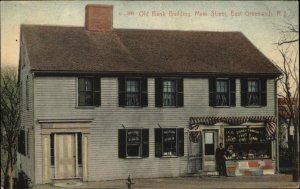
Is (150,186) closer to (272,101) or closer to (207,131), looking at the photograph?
(207,131)

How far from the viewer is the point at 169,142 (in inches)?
633

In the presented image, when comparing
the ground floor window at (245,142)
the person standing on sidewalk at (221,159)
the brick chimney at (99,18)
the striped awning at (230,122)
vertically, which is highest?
the brick chimney at (99,18)

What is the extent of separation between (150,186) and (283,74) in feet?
15.4

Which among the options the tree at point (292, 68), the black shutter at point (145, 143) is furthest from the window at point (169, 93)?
the tree at point (292, 68)

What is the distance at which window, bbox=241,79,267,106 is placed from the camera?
16750 millimetres

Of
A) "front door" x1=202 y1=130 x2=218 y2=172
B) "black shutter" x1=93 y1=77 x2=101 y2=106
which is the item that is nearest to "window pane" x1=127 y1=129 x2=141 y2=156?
"black shutter" x1=93 y1=77 x2=101 y2=106

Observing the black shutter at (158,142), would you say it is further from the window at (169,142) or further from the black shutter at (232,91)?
the black shutter at (232,91)

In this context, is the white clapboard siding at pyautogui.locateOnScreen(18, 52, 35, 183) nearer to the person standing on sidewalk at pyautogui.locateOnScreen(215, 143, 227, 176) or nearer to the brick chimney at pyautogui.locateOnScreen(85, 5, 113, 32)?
the brick chimney at pyautogui.locateOnScreen(85, 5, 113, 32)

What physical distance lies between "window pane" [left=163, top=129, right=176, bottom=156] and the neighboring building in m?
0.03

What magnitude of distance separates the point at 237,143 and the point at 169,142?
1.97 metres

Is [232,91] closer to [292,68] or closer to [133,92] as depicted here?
[292,68]

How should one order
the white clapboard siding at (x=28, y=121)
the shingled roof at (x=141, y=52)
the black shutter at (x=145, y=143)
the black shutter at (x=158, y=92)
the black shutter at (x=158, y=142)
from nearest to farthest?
1. the shingled roof at (x=141, y=52)
2. the white clapboard siding at (x=28, y=121)
3. the black shutter at (x=145, y=143)
4. the black shutter at (x=158, y=142)
5. the black shutter at (x=158, y=92)

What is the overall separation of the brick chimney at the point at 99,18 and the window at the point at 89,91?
4.66 feet

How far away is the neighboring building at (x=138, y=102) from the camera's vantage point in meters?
14.9
